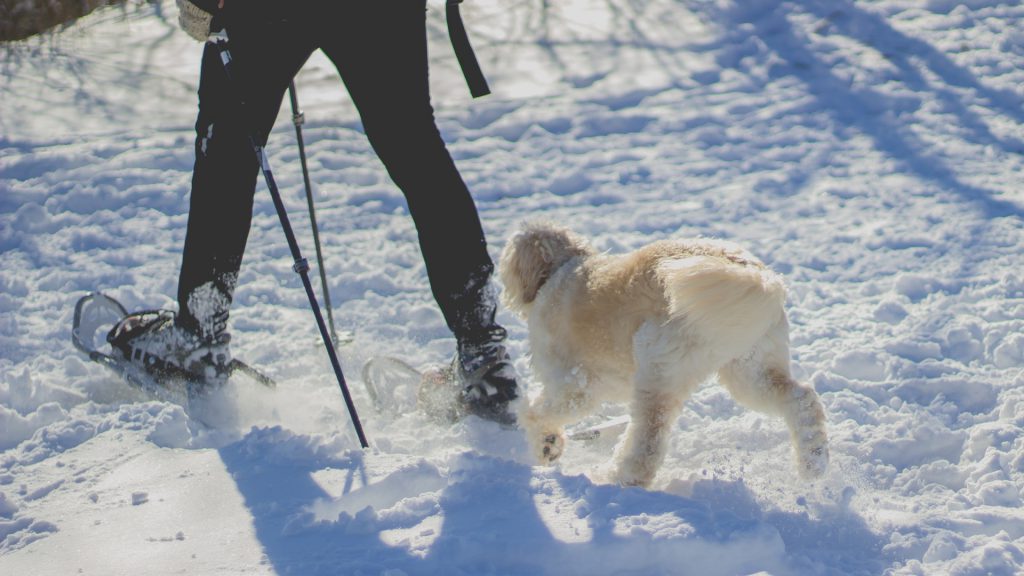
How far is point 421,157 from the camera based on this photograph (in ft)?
11.3

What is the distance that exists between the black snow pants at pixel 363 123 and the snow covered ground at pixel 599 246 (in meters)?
0.52

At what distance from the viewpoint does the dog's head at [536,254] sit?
3816mm

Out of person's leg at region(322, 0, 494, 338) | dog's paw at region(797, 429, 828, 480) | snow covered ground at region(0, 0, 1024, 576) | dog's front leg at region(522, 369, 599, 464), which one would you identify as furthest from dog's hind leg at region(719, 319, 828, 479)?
person's leg at region(322, 0, 494, 338)

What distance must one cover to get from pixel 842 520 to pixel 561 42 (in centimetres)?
710

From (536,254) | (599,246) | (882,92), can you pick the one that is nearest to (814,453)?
(536,254)

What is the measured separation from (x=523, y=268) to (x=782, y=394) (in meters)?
1.08

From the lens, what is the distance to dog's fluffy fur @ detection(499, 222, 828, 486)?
3051 millimetres

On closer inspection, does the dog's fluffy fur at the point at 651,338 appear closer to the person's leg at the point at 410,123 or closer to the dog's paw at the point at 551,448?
the dog's paw at the point at 551,448

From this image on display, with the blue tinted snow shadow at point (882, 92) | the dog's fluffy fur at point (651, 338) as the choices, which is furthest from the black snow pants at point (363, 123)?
the blue tinted snow shadow at point (882, 92)

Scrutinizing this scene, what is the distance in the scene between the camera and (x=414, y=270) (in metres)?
5.69

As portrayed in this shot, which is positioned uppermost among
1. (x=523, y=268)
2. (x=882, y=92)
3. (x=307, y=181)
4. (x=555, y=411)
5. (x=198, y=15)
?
(x=198, y=15)

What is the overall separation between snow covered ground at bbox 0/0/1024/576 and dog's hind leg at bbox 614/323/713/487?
12 centimetres

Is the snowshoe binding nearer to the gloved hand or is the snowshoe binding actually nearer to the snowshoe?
the snowshoe

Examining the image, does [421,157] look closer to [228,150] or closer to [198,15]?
[228,150]
